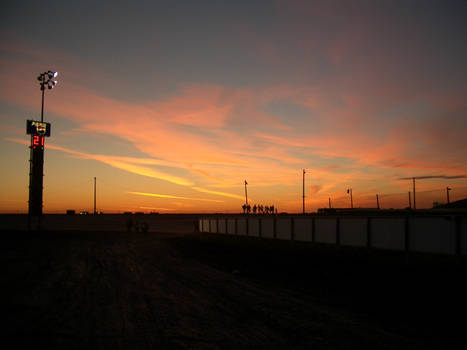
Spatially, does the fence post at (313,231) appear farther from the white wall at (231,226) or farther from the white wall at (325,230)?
the white wall at (231,226)

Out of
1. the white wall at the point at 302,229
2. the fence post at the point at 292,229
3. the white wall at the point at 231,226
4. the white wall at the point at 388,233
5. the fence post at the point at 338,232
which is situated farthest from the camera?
the white wall at the point at 231,226

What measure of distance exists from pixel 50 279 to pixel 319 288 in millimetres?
10189

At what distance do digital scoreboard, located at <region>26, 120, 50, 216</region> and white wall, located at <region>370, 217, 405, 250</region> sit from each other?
4511cm

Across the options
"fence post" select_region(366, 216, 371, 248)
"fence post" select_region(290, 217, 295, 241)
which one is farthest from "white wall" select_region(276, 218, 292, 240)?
"fence post" select_region(366, 216, 371, 248)

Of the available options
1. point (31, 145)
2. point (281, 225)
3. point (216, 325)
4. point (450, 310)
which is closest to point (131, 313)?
point (216, 325)

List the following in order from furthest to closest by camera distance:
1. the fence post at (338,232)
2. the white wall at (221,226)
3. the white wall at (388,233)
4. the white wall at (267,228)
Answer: the white wall at (221,226), the white wall at (267,228), the fence post at (338,232), the white wall at (388,233)

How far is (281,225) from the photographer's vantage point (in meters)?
29.6

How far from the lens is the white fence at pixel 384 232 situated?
1650cm

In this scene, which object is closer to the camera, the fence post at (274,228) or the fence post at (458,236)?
the fence post at (458,236)

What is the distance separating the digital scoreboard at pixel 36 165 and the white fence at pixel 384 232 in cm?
3501

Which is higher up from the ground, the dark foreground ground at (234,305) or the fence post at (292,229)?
the fence post at (292,229)

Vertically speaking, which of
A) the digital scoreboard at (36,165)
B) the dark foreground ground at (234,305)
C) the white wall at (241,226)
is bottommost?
the dark foreground ground at (234,305)

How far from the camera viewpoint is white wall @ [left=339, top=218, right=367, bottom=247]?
69.6ft

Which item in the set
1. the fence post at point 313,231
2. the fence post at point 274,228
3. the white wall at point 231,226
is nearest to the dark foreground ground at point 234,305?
the fence post at point 313,231
